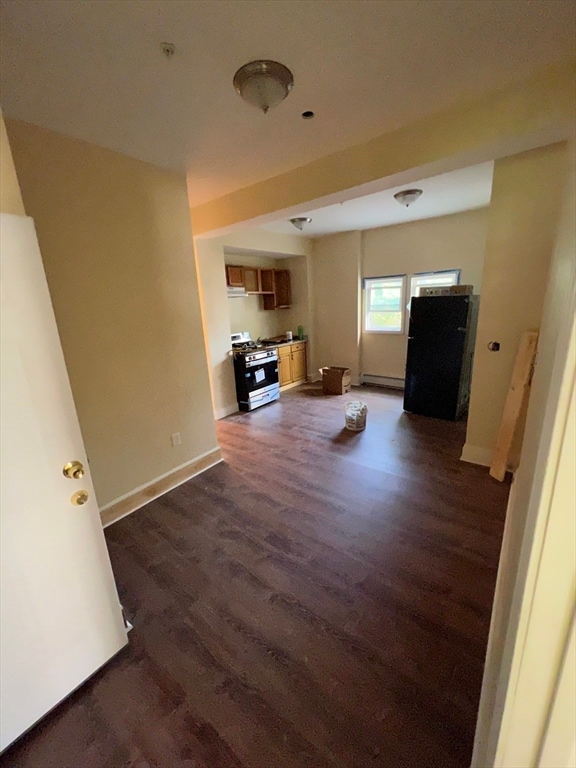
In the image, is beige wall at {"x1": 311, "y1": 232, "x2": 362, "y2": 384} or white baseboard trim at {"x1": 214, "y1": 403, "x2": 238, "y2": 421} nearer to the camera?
white baseboard trim at {"x1": 214, "y1": 403, "x2": 238, "y2": 421}

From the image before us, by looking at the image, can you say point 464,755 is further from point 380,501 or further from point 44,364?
point 44,364

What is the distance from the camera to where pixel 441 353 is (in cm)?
390

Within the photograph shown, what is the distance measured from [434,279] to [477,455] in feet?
10.2

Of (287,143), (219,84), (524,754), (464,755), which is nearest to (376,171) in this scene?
(287,143)

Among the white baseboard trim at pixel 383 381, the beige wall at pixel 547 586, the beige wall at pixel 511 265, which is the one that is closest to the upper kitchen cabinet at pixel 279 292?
the white baseboard trim at pixel 383 381

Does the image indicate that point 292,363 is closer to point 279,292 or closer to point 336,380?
point 336,380

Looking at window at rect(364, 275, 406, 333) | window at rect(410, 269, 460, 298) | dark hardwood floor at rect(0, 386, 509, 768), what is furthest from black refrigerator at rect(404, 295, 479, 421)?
window at rect(364, 275, 406, 333)

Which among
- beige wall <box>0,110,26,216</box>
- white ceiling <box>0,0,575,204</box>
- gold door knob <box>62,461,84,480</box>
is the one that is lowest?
gold door knob <box>62,461,84,480</box>

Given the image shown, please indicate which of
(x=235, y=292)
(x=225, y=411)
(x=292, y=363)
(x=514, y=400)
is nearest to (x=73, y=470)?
(x=514, y=400)

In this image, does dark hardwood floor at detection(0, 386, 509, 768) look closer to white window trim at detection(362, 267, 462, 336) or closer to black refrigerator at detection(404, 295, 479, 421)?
black refrigerator at detection(404, 295, 479, 421)

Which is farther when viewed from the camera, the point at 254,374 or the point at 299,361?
the point at 299,361

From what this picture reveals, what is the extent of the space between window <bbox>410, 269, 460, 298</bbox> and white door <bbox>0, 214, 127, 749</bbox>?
4614 mm

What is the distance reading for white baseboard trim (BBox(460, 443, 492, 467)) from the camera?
116 inches

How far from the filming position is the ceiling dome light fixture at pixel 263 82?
1.55m
